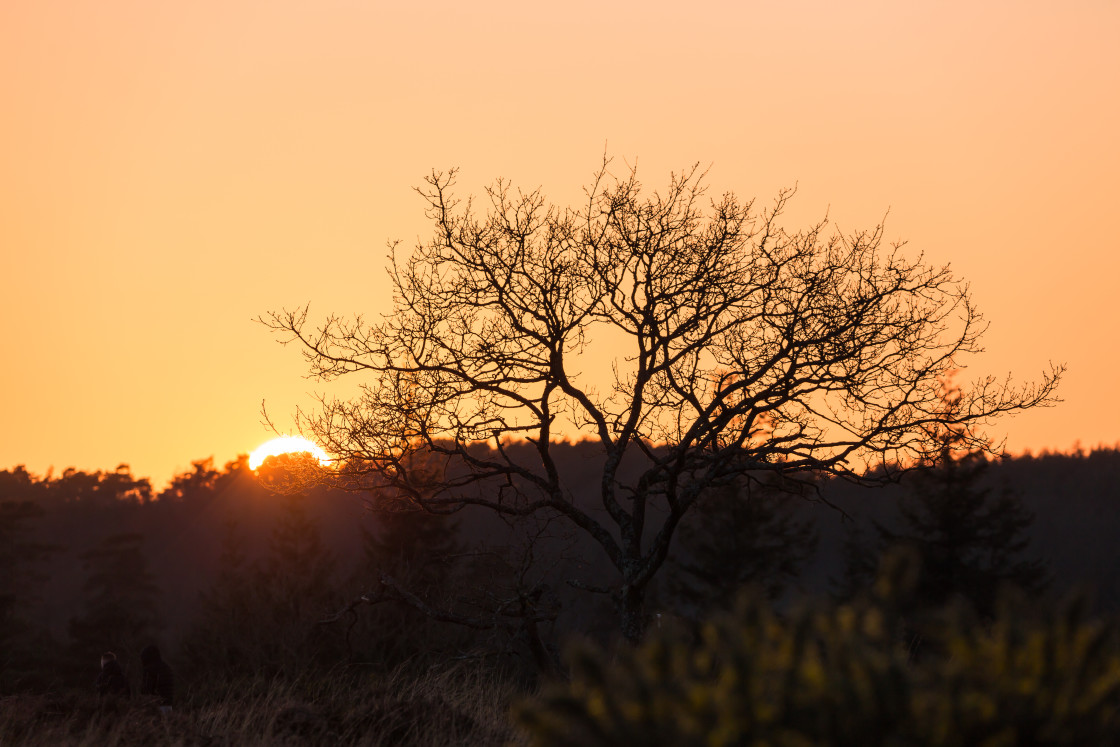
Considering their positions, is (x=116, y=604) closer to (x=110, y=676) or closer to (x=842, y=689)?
(x=110, y=676)

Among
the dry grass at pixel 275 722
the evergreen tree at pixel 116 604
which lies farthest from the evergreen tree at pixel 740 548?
the dry grass at pixel 275 722

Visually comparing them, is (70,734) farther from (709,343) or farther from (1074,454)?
(1074,454)

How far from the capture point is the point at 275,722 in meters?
8.28

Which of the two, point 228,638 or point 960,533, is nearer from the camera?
point 228,638

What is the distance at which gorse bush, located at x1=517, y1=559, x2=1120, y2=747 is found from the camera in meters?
2.75

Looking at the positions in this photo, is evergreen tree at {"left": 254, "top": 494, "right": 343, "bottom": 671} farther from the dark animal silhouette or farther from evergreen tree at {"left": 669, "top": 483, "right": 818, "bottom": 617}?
evergreen tree at {"left": 669, "top": 483, "right": 818, "bottom": 617}

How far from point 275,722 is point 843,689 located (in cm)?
676

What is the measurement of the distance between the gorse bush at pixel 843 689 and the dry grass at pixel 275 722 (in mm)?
4625

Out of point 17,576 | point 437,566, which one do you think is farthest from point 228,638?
point 17,576

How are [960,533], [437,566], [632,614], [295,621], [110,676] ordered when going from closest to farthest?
[632,614] < [110,676] < [295,621] < [437,566] < [960,533]

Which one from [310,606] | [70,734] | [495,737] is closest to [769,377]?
[495,737]

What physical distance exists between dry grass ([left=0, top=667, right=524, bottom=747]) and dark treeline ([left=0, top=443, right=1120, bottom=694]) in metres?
2.44

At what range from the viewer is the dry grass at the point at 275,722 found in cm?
792

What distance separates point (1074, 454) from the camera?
75.1 metres
